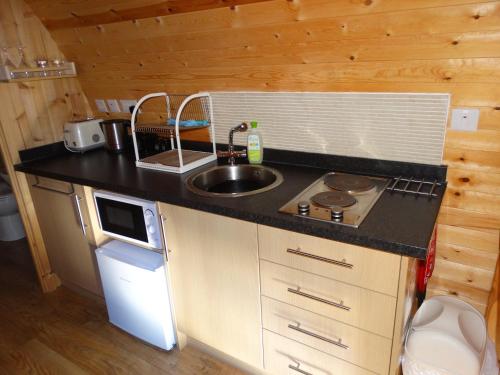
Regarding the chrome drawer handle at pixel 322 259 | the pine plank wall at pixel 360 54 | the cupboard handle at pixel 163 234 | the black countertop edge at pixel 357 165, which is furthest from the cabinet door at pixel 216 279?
the pine plank wall at pixel 360 54

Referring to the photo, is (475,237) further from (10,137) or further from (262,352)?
(10,137)

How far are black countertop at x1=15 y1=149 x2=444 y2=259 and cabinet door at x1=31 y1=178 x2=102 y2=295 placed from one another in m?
0.10

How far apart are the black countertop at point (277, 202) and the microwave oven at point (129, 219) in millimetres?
59

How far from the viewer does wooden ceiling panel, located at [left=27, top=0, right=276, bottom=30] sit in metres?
1.70

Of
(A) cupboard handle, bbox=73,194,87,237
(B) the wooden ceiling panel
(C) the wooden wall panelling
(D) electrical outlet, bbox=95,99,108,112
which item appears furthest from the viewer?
(D) electrical outlet, bbox=95,99,108,112

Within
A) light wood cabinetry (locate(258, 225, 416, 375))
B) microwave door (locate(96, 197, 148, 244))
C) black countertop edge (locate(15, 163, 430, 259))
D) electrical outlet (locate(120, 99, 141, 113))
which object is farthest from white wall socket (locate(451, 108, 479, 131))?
electrical outlet (locate(120, 99, 141, 113))

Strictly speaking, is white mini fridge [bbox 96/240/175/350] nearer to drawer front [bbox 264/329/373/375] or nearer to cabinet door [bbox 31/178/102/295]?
cabinet door [bbox 31/178/102/295]

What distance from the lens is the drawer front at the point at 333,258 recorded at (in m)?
1.23

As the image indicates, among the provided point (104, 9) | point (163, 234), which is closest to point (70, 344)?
point (163, 234)

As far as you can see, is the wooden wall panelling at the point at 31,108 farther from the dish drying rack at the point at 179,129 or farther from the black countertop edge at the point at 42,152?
the dish drying rack at the point at 179,129

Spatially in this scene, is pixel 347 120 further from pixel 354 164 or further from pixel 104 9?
pixel 104 9

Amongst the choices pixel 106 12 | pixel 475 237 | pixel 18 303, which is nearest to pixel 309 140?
pixel 475 237

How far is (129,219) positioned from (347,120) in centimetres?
115

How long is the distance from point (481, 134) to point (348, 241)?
73cm
